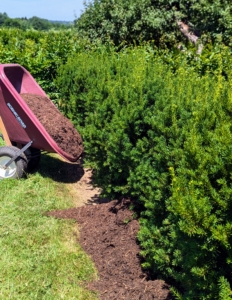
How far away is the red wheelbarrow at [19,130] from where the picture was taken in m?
4.77

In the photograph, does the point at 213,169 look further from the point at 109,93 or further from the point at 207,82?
the point at 109,93

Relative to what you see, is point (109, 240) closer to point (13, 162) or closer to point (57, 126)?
point (57, 126)

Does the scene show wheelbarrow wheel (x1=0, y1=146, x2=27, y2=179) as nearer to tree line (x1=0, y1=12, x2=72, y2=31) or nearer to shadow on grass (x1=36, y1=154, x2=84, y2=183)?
shadow on grass (x1=36, y1=154, x2=84, y2=183)

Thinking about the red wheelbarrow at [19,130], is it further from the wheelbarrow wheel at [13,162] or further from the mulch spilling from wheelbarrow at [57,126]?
the mulch spilling from wheelbarrow at [57,126]

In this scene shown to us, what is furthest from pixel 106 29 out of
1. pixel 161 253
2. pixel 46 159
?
pixel 161 253

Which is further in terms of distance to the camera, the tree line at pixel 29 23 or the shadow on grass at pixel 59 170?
the tree line at pixel 29 23

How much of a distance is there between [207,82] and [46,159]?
314cm

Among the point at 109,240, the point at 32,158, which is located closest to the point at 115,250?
the point at 109,240

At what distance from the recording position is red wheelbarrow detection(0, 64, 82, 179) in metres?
4.77

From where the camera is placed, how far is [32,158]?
5.55 meters

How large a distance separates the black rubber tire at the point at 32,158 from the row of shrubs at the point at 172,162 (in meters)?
0.95

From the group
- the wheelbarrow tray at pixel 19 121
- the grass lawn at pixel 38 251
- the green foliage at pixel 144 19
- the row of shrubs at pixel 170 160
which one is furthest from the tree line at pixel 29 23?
the row of shrubs at pixel 170 160

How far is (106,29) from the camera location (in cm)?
1183

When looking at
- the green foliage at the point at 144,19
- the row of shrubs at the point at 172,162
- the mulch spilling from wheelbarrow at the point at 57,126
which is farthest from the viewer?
the green foliage at the point at 144,19
